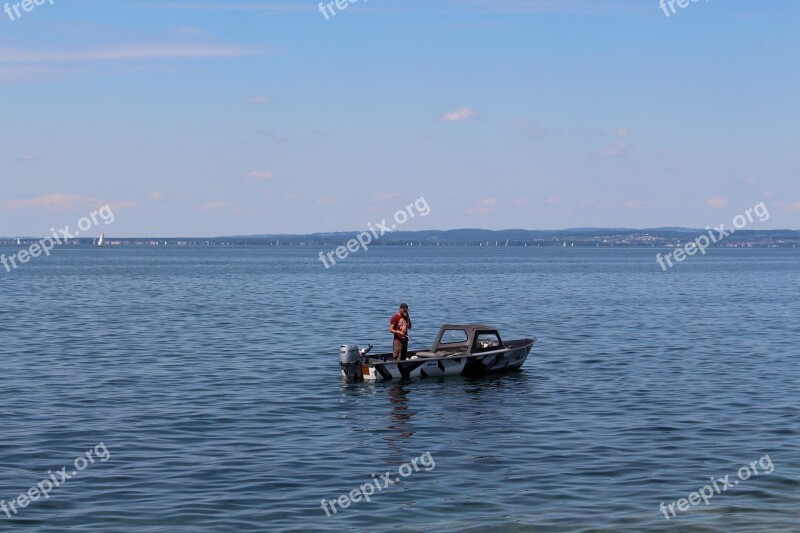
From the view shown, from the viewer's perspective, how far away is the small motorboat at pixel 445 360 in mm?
35344

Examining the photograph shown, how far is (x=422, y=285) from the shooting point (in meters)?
121

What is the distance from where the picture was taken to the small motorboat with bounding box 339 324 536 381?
116 ft

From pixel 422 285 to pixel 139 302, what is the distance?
4369cm

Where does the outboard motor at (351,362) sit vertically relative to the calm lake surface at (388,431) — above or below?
above

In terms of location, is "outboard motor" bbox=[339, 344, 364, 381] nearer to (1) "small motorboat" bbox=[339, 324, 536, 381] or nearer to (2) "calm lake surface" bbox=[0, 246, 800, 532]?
(1) "small motorboat" bbox=[339, 324, 536, 381]

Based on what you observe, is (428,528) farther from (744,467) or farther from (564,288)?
(564,288)

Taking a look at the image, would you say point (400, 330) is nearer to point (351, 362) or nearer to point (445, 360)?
point (445, 360)

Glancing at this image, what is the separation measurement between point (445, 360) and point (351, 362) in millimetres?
3686

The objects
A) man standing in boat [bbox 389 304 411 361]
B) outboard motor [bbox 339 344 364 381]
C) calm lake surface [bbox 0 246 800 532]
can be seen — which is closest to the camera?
calm lake surface [bbox 0 246 800 532]

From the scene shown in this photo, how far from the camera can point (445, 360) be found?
3662 centimetres

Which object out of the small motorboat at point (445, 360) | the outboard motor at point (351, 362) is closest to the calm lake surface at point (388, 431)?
the small motorboat at point (445, 360)

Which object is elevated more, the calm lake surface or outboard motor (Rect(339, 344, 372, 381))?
outboard motor (Rect(339, 344, 372, 381))

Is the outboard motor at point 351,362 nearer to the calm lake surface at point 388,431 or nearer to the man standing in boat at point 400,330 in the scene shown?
the calm lake surface at point 388,431

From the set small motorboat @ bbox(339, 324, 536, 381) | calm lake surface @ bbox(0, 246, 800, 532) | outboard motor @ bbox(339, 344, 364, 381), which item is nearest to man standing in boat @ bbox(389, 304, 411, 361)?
small motorboat @ bbox(339, 324, 536, 381)
